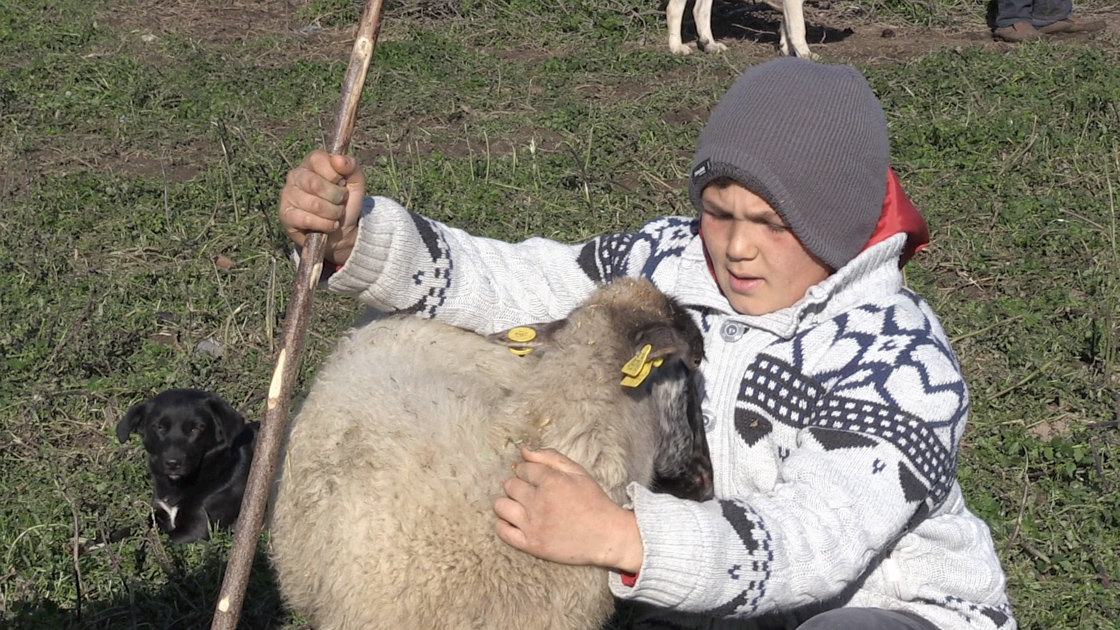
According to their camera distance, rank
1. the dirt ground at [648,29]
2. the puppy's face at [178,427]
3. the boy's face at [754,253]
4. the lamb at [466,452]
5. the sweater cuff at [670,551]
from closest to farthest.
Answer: the sweater cuff at [670,551] < the lamb at [466,452] < the boy's face at [754,253] < the puppy's face at [178,427] < the dirt ground at [648,29]

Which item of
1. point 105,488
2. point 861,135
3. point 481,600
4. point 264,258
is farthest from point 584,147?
point 481,600

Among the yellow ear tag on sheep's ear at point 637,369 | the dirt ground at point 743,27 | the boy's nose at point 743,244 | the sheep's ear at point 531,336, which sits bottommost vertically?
the dirt ground at point 743,27

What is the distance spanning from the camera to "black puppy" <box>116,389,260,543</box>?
4.20 metres

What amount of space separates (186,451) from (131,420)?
0.30 m

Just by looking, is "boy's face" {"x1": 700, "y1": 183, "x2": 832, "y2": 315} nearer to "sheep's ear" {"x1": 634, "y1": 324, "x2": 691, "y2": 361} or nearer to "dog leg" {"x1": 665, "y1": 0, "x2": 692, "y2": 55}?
"sheep's ear" {"x1": 634, "y1": 324, "x2": 691, "y2": 361}

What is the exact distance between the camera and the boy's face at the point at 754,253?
2.83 metres

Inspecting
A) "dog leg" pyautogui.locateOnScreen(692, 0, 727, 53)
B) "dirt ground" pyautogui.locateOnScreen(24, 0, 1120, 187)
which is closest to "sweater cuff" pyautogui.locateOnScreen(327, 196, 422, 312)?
"dirt ground" pyautogui.locateOnScreen(24, 0, 1120, 187)

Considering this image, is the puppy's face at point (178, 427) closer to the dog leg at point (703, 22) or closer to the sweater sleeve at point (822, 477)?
the sweater sleeve at point (822, 477)

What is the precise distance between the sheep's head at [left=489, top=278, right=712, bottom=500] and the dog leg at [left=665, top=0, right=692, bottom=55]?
7885 millimetres

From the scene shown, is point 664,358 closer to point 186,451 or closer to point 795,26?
point 186,451

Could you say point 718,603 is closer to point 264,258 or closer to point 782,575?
point 782,575

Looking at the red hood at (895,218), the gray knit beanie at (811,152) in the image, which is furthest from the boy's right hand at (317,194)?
the red hood at (895,218)

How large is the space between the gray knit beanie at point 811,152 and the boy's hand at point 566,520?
2.72 ft

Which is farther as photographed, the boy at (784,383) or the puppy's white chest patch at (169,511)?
the puppy's white chest patch at (169,511)
